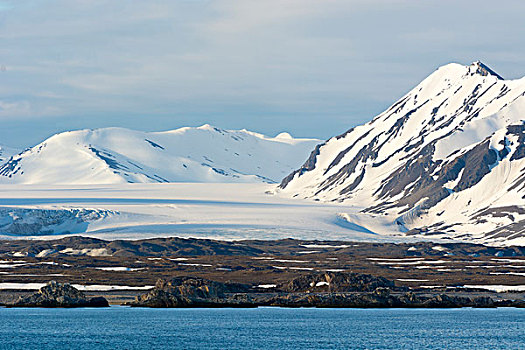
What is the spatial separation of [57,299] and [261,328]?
3478 cm

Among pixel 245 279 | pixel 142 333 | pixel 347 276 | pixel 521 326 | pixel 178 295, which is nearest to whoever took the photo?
pixel 142 333

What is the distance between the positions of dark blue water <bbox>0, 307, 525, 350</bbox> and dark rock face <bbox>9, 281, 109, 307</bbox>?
2.81 meters

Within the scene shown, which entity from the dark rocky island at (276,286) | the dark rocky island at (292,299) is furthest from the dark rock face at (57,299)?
the dark rocky island at (292,299)

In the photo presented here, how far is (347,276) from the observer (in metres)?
149

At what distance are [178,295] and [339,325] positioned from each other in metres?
29.3

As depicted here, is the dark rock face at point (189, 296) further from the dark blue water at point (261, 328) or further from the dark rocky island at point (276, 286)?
the dark blue water at point (261, 328)

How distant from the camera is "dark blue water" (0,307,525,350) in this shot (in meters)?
96.8

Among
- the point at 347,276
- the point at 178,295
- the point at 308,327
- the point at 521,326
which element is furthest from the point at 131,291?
the point at 521,326

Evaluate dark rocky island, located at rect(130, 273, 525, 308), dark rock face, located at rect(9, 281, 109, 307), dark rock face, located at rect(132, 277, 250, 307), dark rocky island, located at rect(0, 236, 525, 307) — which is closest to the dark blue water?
dark rock face, located at rect(9, 281, 109, 307)

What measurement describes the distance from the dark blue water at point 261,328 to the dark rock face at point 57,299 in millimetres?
2812

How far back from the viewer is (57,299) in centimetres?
13162

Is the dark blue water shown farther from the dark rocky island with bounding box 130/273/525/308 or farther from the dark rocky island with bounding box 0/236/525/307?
the dark rocky island with bounding box 0/236/525/307

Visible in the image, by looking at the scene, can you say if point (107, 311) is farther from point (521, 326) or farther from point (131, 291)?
point (521, 326)

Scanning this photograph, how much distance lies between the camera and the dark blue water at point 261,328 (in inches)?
3809
